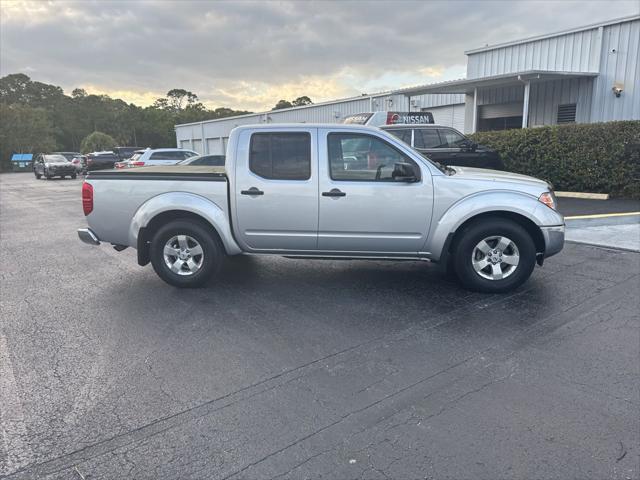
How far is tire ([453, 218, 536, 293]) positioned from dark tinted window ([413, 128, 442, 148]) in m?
7.71

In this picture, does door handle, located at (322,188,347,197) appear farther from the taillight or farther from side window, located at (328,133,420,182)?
the taillight

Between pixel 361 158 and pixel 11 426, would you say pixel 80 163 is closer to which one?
pixel 361 158

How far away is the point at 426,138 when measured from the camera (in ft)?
41.2

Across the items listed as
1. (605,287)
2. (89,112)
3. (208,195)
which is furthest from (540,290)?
(89,112)

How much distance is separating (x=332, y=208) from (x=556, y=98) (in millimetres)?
15204

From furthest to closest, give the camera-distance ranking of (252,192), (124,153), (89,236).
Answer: (124,153) < (89,236) < (252,192)

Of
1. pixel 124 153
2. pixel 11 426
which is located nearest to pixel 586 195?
pixel 11 426

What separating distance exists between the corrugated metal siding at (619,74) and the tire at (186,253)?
15.1 m

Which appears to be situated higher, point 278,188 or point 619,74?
point 619,74

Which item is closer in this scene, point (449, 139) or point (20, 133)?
point (449, 139)

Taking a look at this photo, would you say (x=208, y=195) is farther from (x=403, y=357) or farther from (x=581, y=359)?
(x=581, y=359)

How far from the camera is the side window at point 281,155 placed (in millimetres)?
5340

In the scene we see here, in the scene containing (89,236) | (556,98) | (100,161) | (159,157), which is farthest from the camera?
(100,161)

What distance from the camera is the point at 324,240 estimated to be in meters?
5.38
